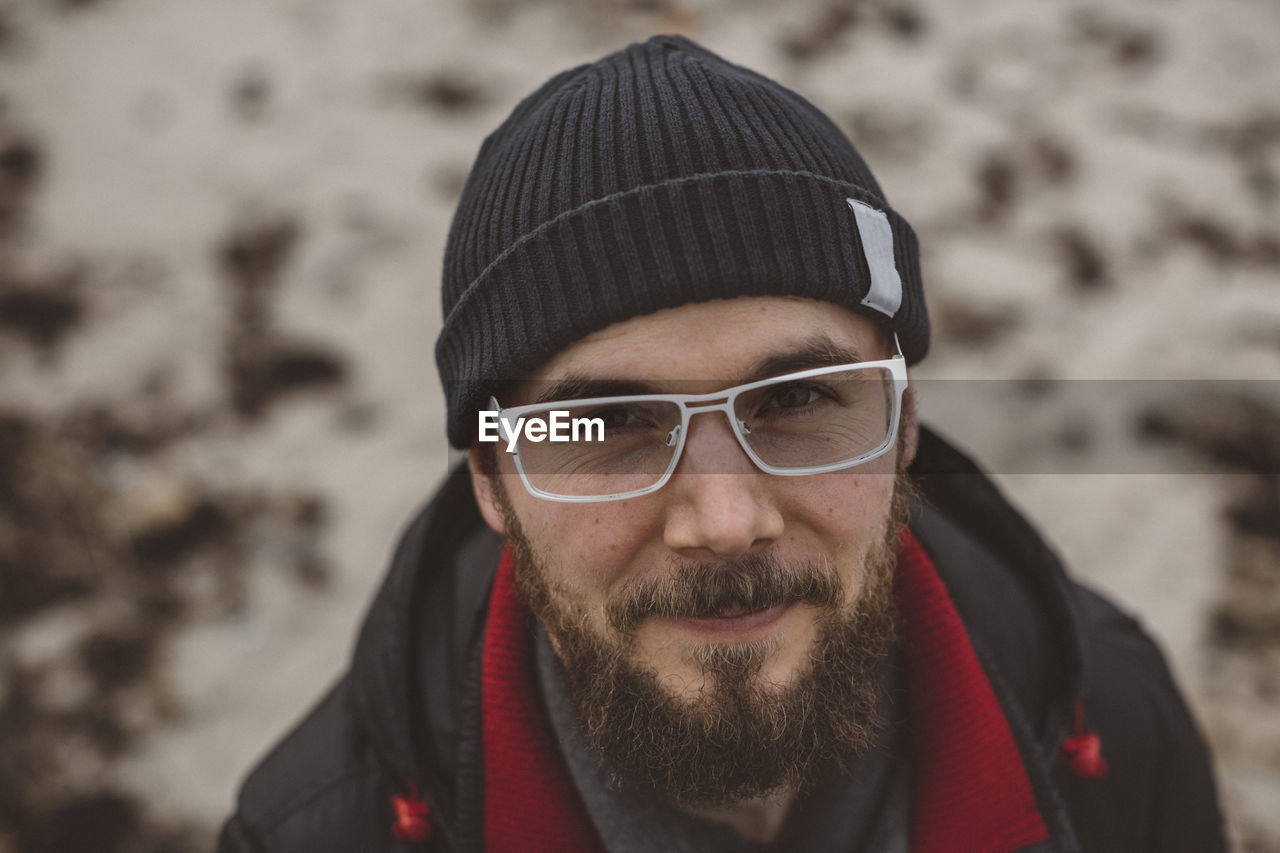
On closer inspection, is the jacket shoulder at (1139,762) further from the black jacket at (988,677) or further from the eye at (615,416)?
the eye at (615,416)

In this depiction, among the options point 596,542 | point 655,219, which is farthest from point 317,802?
point 655,219

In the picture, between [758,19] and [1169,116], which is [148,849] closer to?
[758,19]

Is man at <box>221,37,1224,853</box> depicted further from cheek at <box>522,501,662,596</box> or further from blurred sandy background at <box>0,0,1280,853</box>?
blurred sandy background at <box>0,0,1280,853</box>

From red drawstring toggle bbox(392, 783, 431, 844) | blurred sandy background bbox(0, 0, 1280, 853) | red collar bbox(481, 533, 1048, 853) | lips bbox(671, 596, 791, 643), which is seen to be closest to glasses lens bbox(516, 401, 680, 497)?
lips bbox(671, 596, 791, 643)

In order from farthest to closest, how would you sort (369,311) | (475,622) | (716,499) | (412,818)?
(369,311), (475,622), (412,818), (716,499)

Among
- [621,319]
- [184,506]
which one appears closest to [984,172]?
[621,319]

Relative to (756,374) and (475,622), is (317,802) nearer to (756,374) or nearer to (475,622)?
(475,622)

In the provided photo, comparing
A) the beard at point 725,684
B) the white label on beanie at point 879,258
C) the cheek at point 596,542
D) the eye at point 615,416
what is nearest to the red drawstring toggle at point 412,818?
the beard at point 725,684

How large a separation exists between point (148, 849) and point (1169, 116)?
4890 millimetres

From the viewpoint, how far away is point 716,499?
120 centimetres

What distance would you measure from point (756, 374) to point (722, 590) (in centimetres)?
34

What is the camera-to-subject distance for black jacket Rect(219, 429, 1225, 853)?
147 cm

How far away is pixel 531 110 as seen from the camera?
1.50 meters

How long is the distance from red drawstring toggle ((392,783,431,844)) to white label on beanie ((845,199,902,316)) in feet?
4.04
